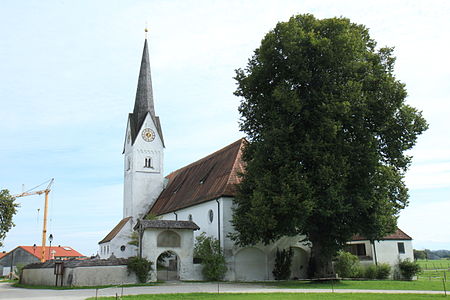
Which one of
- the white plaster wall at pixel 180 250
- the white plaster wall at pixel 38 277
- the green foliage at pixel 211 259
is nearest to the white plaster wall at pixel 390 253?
the green foliage at pixel 211 259

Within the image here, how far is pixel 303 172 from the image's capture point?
27.1 m

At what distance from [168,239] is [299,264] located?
1070 cm

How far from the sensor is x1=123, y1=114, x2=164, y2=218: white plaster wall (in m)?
51.8

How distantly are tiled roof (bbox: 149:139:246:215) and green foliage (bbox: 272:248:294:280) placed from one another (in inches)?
229

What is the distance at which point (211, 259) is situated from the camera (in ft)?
103

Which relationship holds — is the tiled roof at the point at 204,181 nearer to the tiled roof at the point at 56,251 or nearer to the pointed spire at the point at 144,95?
the pointed spire at the point at 144,95

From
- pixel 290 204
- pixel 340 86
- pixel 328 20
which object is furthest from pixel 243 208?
pixel 328 20

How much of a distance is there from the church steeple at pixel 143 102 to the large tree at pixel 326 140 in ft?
85.2

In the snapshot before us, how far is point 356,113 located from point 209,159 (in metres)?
20.8

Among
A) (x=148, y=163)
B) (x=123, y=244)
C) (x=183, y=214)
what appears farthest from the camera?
(x=148, y=163)

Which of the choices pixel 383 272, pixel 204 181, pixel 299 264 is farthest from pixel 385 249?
pixel 204 181

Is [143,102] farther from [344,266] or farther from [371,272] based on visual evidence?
[371,272]

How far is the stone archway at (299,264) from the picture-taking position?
3459 cm

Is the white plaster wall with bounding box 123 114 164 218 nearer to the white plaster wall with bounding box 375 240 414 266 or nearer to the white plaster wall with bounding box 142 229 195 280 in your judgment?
the white plaster wall with bounding box 142 229 195 280
